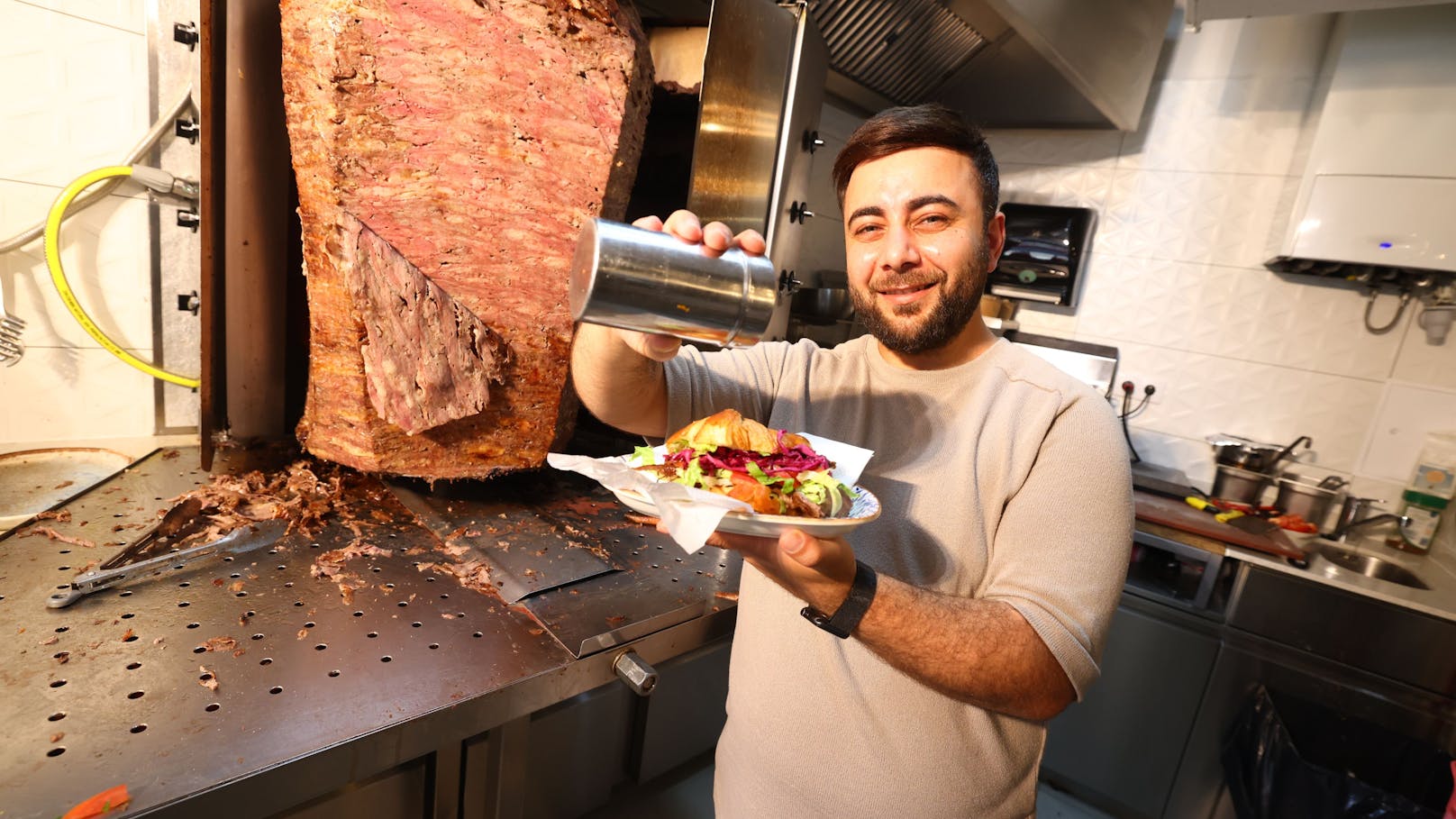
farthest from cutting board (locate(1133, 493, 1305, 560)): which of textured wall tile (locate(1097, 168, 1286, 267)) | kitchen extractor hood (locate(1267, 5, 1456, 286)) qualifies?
textured wall tile (locate(1097, 168, 1286, 267))

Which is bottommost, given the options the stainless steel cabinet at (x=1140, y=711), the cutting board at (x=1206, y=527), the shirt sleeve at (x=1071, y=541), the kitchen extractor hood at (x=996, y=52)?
the stainless steel cabinet at (x=1140, y=711)

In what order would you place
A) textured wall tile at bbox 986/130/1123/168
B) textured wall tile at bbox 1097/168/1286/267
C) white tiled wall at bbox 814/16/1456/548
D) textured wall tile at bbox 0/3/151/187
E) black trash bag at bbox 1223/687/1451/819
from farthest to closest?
textured wall tile at bbox 986/130/1123/168 < textured wall tile at bbox 1097/168/1286/267 < white tiled wall at bbox 814/16/1456/548 < black trash bag at bbox 1223/687/1451/819 < textured wall tile at bbox 0/3/151/187

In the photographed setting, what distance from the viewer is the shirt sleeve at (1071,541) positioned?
0.89m

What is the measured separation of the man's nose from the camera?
1.08 metres

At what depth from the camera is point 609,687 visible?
169 centimetres

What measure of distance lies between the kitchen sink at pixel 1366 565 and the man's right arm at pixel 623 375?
2499mm

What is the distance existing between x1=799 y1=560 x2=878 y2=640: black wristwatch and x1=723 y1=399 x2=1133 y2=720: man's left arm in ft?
0.04

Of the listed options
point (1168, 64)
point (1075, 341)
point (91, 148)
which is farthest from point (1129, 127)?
point (91, 148)

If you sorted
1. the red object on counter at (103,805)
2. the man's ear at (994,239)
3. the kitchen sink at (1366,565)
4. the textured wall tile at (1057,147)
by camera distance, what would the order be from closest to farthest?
the red object on counter at (103,805) → the man's ear at (994,239) → the kitchen sink at (1366,565) → the textured wall tile at (1057,147)

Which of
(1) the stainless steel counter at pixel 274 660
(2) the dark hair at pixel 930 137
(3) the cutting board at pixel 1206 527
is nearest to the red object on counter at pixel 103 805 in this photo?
(1) the stainless steel counter at pixel 274 660

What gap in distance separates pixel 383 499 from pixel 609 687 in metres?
0.78

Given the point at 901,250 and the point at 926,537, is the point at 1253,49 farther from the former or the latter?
the point at 926,537

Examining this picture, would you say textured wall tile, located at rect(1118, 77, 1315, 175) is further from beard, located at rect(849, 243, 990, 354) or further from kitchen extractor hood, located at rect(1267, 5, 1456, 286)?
Result: beard, located at rect(849, 243, 990, 354)

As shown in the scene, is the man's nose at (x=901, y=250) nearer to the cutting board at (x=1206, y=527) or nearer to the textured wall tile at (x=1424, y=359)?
the cutting board at (x=1206, y=527)
